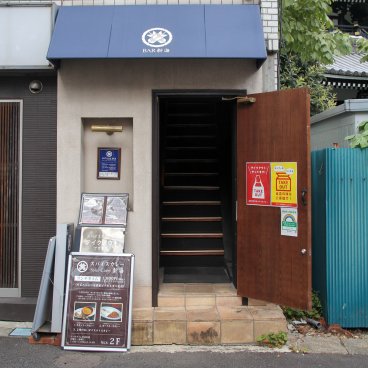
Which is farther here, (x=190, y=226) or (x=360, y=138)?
(x=190, y=226)

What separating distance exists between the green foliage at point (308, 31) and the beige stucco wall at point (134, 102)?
2.76 metres

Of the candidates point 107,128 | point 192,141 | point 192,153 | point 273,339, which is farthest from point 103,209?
point 192,141

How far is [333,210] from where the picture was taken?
4.97 metres

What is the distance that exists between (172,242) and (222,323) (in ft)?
7.82

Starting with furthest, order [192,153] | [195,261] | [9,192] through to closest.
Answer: [192,153] < [195,261] < [9,192]

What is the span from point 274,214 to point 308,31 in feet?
14.2

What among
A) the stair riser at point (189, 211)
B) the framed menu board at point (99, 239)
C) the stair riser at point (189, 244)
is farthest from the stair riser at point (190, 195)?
the framed menu board at point (99, 239)

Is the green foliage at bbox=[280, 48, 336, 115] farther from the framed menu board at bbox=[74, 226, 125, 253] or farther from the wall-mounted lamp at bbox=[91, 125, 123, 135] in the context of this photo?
the framed menu board at bbox=[74, 226, 125, 253]

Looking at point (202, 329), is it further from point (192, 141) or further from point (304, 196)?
point (192, 141)

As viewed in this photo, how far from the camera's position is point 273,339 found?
4.63 meters

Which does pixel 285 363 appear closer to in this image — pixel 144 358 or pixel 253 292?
pixel 253 292

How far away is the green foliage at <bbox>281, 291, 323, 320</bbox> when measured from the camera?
5199 mm

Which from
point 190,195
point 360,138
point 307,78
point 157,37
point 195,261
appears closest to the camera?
point 157,37

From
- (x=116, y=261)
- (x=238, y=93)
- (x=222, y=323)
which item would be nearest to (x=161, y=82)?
(x=238, y=93)
